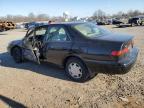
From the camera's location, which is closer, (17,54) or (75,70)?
(75,70)

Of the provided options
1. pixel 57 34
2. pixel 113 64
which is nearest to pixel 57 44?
pixel 57 34

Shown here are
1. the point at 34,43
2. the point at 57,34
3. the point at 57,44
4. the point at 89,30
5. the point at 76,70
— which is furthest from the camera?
Answer: the point at 34,43

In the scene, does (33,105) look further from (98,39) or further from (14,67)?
Result: (14,67)

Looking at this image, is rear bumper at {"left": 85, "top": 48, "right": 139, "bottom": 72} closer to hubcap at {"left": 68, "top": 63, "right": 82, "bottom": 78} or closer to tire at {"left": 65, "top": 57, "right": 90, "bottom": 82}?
tire at {"left": 65, "top": 57, "right": 90, "bottom": 82}

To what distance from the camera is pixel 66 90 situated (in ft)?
18.8

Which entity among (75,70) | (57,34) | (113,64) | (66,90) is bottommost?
(66,90)

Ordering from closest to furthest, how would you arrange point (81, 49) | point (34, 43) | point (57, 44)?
point (81, 49) < point (57, 44) < point (34, 43)

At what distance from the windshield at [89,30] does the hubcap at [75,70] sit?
89 cm

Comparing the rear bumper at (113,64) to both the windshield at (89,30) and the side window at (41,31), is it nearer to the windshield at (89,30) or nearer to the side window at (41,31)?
the windshield at (89,30)

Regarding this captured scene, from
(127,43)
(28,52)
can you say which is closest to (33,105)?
(127,43)

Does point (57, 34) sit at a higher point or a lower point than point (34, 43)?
higher

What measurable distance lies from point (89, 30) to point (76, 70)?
1.21 meters

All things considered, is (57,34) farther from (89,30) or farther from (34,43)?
(34,43)

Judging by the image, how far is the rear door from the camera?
6.40m
